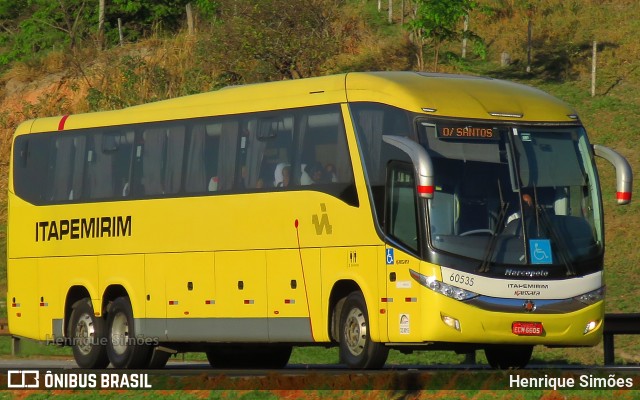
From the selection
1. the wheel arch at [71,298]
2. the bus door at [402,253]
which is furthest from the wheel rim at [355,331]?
the wheel arch at [71,298]

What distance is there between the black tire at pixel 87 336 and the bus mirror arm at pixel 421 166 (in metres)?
7.73

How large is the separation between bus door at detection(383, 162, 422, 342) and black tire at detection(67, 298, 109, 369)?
6.95m

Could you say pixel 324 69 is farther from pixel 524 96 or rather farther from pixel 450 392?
pixel 450 392

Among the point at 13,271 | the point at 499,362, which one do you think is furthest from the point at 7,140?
the point at 499,362

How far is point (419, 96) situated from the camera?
18.2 meters

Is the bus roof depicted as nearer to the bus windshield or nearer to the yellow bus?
the yellow bus

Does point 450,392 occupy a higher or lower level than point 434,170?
lower

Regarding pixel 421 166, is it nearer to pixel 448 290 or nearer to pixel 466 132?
pixel 466 132

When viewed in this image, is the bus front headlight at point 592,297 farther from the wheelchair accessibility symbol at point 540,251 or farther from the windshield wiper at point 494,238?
the windshield wiper at point 494,238

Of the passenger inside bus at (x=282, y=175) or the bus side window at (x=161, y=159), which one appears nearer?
the passenger inside bus at (x=282, y=175)

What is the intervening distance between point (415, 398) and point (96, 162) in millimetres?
10655

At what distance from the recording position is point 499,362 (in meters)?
20.2

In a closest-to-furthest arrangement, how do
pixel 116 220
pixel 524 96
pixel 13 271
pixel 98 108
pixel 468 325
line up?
pixel 468 325, pixel 524 96, pixel 116 220, pixel 13 271, pixel 98 108

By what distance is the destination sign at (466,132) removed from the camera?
1791 cm
